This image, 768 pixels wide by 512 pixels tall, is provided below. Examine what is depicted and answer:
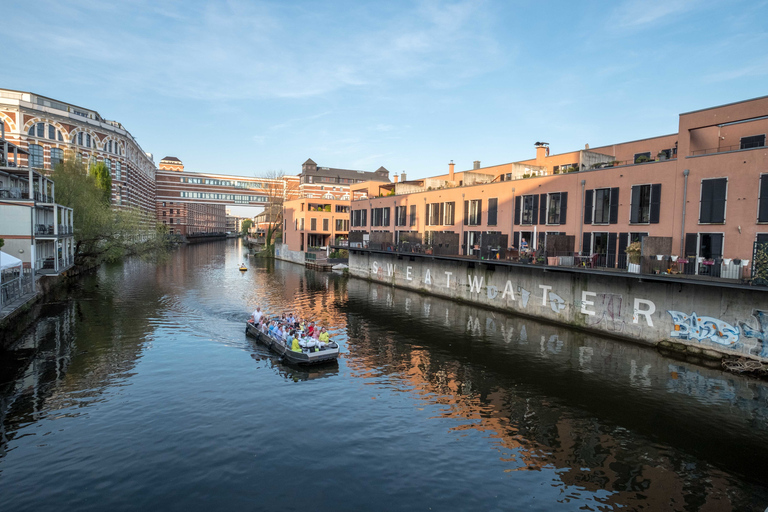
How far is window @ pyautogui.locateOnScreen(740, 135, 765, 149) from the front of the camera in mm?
29087

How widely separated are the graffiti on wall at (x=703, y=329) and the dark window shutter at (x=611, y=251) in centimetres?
627

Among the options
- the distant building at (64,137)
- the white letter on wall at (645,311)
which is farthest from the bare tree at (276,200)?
the white letter on wall at (645,311)

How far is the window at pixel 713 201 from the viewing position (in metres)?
27.1

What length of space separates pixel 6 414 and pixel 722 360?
116 feet

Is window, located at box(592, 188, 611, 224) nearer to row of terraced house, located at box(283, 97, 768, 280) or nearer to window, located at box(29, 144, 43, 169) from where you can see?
row of terraced house, located at box(283, 97, 768, 280)

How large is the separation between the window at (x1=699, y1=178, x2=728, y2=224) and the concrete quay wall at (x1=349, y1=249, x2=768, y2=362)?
187 inches

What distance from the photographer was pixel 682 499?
45.6 feet

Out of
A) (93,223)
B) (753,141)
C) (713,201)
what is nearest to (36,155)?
(93,223)

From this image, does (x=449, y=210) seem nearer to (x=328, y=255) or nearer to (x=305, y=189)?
(x=328, y=255)

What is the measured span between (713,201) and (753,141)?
6.23m

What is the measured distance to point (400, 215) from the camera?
62.1 metres

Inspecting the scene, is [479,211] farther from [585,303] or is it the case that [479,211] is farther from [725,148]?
[725,148]

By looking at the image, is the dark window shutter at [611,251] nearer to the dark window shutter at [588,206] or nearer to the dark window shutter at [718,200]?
the dark window shutter at [588,206]

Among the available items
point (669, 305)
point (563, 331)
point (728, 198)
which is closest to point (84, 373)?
point (563, 331)
